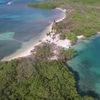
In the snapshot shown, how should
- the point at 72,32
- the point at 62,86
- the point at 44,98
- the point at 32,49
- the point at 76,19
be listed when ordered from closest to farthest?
1. the point at 44,98
2. the point at 62,86
3. the point at 32,49
4. the point at 72,32
5. the point at 76,19

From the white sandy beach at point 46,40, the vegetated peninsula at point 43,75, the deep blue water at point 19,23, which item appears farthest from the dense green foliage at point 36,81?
the deep blue water at point 19,23

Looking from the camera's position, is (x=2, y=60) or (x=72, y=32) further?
(x=72, y=32)

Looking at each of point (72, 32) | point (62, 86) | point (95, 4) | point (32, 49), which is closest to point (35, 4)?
point (95, 4)

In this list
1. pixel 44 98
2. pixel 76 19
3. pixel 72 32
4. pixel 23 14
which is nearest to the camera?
pixel 44 98

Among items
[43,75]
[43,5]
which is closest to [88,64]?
[43,75]

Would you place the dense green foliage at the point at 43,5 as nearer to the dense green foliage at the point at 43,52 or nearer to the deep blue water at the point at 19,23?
the deep blue water at the point at 19,23

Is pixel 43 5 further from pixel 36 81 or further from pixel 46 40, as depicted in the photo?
pixel 36 81

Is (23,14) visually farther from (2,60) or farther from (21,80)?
(21,80)

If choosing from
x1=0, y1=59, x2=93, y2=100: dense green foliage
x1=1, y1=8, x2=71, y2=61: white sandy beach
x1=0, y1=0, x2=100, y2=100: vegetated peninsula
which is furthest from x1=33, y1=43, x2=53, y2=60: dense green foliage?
x1=0, y1=59, x2=93, y2=100: dense green foliage

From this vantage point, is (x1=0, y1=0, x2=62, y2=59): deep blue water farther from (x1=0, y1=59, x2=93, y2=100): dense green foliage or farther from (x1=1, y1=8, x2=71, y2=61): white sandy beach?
(x1=0, y1=59, x2=93, y2=100): dense green foliage
